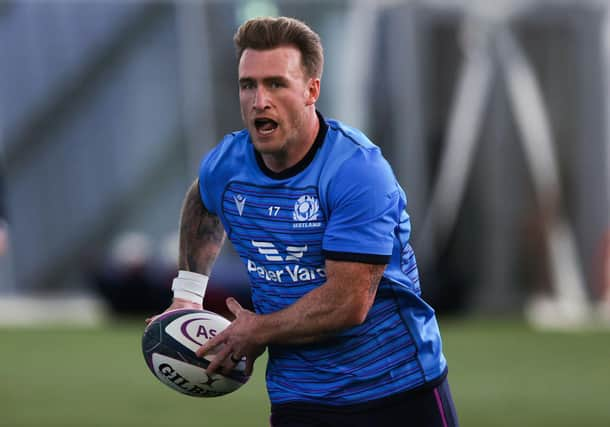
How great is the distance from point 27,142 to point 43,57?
1468mm

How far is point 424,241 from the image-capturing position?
21828 mm

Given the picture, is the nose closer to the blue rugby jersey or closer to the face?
the face

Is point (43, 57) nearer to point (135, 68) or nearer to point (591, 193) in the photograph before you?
point (135, 68)

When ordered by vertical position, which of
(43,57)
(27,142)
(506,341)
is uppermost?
(43,57)

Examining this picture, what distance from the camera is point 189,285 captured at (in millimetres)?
5461

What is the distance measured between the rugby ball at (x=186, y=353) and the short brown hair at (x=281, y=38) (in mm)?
1122

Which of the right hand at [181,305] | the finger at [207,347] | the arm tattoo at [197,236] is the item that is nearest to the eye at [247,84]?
the arm tattoo at [197,236]

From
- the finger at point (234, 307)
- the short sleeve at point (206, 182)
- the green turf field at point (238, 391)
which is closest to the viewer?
the finger at point (234, 307)

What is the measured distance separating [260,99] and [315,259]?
596mm

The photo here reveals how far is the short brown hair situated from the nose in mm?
153

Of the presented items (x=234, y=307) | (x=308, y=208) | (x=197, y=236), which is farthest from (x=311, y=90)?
(x=197, y=236)

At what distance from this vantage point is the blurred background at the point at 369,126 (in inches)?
875

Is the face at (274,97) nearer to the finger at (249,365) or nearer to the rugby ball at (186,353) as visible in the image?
the finger at (249,365)

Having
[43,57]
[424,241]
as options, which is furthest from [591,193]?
[43,57]
